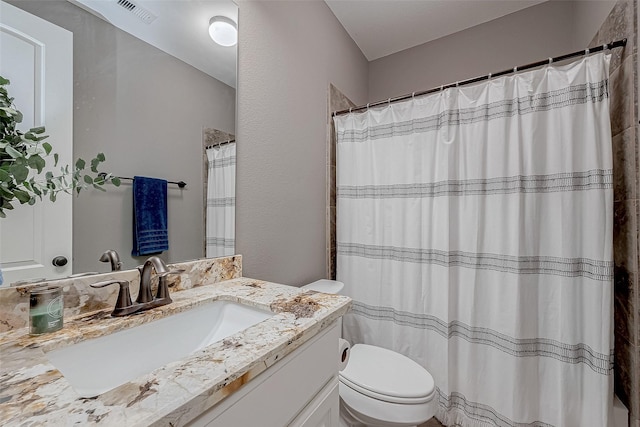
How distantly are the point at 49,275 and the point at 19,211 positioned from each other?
17 cm

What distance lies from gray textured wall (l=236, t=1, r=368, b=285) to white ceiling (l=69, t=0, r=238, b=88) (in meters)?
0.07

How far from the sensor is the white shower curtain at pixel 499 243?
1165mm

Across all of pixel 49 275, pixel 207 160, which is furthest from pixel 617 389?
pixel 49 275

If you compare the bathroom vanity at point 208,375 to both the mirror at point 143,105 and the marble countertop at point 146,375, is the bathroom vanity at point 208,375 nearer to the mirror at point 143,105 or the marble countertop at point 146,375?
the marble countertop at point 146,375

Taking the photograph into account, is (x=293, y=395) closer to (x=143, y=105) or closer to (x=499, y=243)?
(x=143, y=105)

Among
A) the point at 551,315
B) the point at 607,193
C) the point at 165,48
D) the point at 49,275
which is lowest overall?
Answer: the point at 551,315

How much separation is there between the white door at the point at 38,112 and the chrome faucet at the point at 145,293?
0.49ft

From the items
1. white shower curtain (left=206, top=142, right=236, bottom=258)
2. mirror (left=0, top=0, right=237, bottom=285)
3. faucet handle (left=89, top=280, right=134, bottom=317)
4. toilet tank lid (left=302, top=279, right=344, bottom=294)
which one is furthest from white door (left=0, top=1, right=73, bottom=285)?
toilet tank lid (left=302, top=279, right=344, bottom=294)

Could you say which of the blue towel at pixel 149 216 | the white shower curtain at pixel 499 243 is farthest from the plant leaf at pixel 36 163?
the white shower curtain at pixel 499 243

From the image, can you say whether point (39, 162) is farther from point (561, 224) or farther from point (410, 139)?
point (561, 224)

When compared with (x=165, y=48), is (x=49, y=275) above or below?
below

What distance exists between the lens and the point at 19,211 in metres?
0.63

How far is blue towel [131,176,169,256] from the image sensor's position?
Answer: 0.86m

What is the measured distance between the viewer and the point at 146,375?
1.45ft
